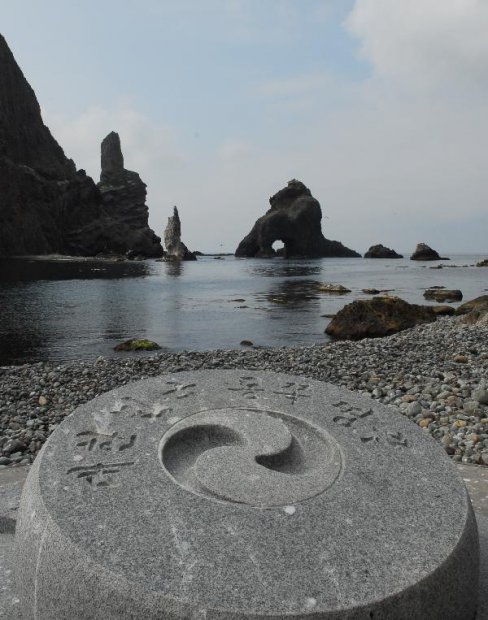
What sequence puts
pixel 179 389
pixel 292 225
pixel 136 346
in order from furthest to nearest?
pixel 292 225, pixel 136 346, pixel 179 389

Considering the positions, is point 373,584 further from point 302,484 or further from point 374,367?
point 374,367

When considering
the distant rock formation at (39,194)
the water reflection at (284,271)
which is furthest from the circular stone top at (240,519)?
the distant rock formation at (39,194)

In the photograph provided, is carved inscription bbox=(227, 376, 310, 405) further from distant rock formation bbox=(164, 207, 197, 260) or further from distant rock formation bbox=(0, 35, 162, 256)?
distant rock formation bbox=(164, 207, 197, 260)

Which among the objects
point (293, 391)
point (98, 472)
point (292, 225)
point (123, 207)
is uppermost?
point (123, 207)

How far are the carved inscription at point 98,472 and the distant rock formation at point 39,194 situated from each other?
9562 cm

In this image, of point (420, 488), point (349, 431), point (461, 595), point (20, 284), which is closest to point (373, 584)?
point (461, 595)

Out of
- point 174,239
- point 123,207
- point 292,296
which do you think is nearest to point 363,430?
point 292,296

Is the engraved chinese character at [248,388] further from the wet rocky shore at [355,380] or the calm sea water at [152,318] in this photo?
the calm sea water at [152,318]

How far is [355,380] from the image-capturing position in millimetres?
9484

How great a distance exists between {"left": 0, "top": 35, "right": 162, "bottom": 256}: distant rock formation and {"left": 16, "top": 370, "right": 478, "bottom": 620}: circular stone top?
95460 mm

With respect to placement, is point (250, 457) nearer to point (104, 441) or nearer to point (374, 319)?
point (104, 441)

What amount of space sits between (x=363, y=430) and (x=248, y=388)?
1.10m

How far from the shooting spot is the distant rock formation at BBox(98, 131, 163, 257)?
11231 centimetres

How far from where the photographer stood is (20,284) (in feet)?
139
